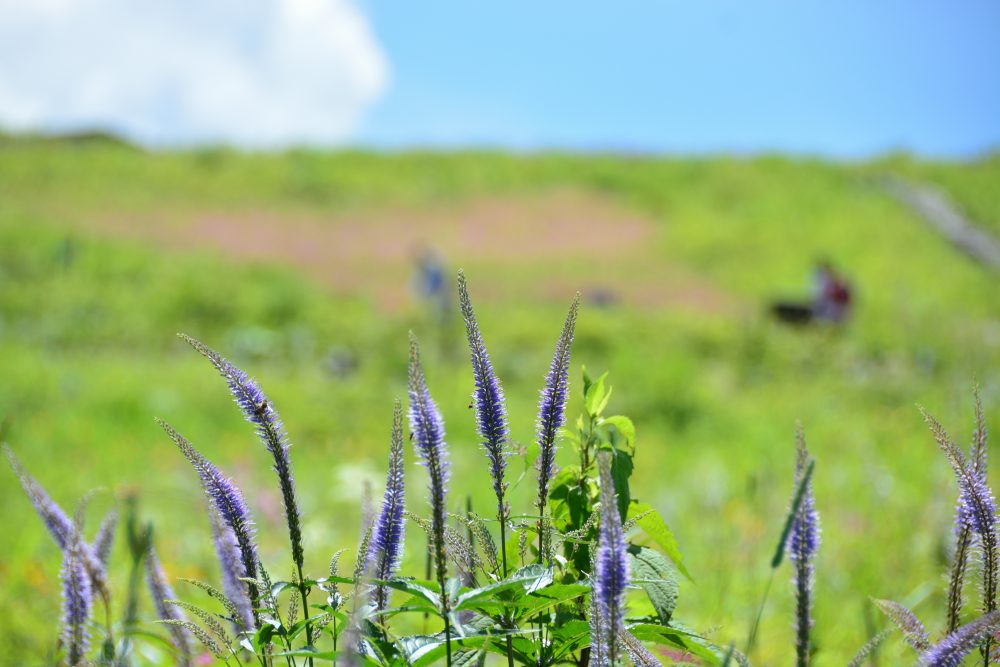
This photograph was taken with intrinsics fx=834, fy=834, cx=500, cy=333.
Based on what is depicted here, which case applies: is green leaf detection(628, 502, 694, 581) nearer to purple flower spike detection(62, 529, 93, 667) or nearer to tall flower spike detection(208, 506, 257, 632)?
tall flower spike detection(208, 506, 257, 632)

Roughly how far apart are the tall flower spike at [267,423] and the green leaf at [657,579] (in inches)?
17.5

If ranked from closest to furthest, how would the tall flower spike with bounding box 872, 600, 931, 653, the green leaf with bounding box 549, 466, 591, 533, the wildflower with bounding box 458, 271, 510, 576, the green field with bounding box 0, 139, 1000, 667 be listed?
the wildflower with bounding box 458, 271, 510, 576 < the tall flower spike with bounding box 872, 600, 931, 653 < the green leaf with bounding box 549, 466, 591, 533 < the green field with bounding box 0, 139, 1000, 667

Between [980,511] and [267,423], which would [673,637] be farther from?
[267,423]

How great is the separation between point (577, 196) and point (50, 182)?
1430 centimetres

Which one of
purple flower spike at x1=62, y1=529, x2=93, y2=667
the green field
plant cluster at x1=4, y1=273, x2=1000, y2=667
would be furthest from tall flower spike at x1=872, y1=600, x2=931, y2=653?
purple flower spike at x1=62, y1=529, x2=93, y2=667

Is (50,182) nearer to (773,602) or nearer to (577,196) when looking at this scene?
(577,196)

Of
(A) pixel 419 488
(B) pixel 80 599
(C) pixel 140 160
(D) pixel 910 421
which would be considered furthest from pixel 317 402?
(C) pixel 140 160

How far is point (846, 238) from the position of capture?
2069 cm

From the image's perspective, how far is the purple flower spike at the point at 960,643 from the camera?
33.3 inches

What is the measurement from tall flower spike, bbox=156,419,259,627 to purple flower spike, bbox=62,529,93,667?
1.14 feet

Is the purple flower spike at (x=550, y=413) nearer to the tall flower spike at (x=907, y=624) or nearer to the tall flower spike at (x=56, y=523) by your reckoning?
Answer: the tall flower spike at (x=907, y=624)

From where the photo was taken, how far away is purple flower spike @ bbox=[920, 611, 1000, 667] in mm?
846

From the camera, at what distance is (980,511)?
0.97 m

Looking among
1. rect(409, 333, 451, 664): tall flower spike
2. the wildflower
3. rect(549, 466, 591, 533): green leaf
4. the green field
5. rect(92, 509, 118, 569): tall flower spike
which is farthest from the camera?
the green field
